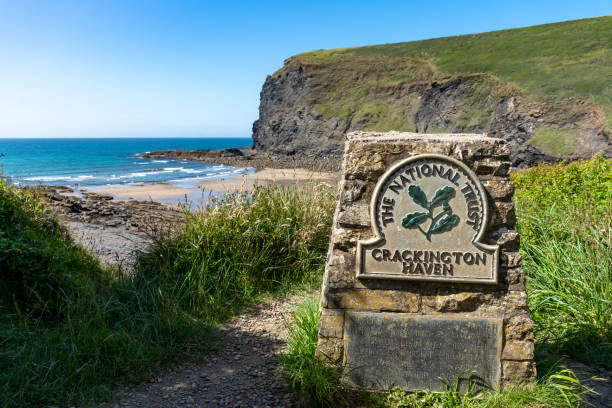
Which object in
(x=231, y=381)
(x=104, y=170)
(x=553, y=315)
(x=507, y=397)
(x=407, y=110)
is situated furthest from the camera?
(x=407, y=110)

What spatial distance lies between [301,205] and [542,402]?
338 centimetres

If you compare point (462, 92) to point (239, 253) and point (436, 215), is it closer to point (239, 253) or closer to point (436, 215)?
point (239, 253)

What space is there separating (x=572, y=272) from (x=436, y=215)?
2.04 metres

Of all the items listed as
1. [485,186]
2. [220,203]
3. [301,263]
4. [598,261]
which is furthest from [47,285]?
[598,261]

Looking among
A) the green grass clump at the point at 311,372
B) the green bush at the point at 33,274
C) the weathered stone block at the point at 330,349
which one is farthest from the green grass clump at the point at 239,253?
the weathered stone block at the point at 330,349

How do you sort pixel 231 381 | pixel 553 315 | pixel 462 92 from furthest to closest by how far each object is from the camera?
pixel 462 92 < pixel 553 315 < pixel 231 381

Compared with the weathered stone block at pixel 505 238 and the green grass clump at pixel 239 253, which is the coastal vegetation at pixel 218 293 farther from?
the weathered stone block at pixel 505 238

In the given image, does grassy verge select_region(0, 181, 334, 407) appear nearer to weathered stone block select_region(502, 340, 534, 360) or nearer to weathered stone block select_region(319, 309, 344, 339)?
weathered stone block select_region(319, 309, 344, 339)

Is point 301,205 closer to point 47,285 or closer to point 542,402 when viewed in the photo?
point 47,285

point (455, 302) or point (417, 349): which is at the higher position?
point (455, 302)

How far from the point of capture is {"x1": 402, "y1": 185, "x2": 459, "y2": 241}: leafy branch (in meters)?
2.69

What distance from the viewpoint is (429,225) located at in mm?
2713

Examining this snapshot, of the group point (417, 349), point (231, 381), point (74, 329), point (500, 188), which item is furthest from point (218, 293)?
point (500, 188)

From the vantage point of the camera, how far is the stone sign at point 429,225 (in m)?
2.70
